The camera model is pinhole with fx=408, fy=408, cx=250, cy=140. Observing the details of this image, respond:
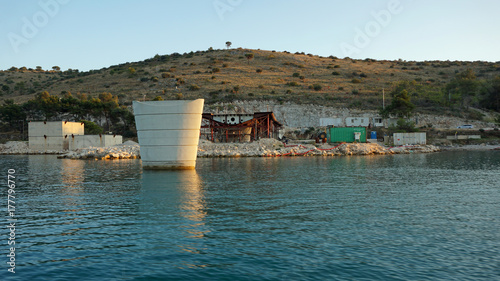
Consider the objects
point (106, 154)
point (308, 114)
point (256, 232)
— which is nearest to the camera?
point (256, 232)

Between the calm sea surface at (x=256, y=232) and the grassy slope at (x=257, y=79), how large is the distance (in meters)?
73.2

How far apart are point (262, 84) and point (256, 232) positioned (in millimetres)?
97556

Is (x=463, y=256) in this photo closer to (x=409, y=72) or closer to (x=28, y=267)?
(x=28, y=267)

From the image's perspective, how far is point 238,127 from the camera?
6662 centimetres

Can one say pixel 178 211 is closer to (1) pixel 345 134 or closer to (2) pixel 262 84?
(1) pixel 345 134

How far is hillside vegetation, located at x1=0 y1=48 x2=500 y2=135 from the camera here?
314 feet

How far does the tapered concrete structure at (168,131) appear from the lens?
114 ft

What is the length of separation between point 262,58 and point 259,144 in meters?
85.2

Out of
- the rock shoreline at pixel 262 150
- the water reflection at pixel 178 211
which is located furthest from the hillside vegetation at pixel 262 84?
the water reflection at pixel 178 211

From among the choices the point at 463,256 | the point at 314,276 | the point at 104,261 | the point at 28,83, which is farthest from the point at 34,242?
the point at 28,83

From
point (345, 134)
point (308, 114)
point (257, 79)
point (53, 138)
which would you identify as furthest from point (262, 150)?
point (257, 79)

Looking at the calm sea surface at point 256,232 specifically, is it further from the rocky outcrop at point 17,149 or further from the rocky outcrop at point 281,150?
the rocky outcrop at point 17,149

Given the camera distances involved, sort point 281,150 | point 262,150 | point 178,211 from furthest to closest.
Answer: point 281,150 < point 262,150 < point 178,211

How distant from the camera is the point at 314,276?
1023 cm
